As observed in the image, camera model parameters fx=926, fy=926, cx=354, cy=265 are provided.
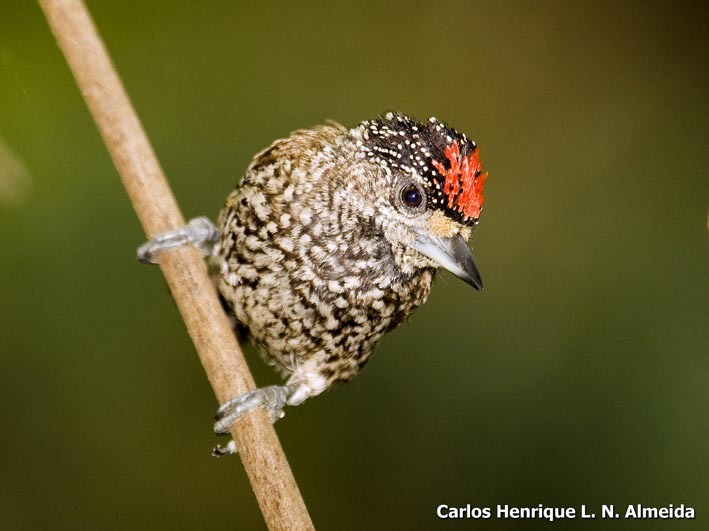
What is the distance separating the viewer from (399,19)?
14.4 feet

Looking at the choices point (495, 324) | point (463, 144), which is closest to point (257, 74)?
point (495, 324)

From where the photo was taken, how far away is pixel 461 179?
234 cm

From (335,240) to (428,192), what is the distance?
0.32 metres

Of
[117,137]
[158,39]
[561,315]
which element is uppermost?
[158,39]

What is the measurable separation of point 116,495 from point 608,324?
2263 mm

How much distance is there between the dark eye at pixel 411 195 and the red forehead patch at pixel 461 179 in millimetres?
80

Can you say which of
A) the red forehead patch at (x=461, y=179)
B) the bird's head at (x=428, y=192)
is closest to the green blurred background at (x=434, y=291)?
the bird's head at (x=428, y=192)

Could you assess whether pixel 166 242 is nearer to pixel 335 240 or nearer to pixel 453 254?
pixel 335 240

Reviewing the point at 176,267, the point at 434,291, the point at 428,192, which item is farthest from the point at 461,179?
the point at 434,291

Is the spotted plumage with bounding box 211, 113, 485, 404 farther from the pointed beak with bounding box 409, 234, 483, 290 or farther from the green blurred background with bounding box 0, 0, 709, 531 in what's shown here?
the green blurred background with bounding box 0, 0, 709, 531

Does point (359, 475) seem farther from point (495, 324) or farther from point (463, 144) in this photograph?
point (463, 144)

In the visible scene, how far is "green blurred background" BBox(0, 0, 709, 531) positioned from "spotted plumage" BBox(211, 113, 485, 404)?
116 centimetres

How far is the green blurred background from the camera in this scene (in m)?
3.85

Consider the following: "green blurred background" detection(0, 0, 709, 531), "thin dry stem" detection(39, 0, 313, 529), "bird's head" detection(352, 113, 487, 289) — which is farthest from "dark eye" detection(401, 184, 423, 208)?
"green blurred background" detection(0, 0, 709, 531)
